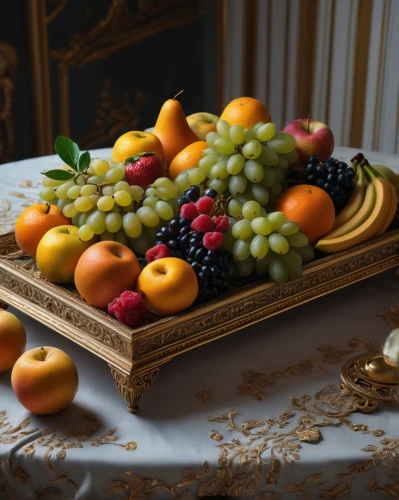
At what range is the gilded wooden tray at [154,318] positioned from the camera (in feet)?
3.15

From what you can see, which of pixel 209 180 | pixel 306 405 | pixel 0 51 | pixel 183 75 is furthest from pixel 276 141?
pixel 183 75

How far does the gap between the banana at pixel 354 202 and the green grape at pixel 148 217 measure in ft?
1.10

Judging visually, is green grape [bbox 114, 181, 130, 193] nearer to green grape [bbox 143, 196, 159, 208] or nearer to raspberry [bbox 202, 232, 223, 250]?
green grape [bbox 143, 196, 159, 208]

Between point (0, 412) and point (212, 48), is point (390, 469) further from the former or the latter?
point (212, 48)

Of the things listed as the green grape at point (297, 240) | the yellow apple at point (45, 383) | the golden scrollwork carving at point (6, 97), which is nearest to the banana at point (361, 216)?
the green grape at point (297, 240)

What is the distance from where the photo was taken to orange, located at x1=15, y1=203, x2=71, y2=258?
47.4 inches

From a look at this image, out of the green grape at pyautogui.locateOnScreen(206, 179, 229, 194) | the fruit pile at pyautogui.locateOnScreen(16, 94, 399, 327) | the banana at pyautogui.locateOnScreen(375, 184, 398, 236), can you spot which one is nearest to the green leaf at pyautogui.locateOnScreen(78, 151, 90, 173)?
the fruit pile at pyautogui.locateOnScreen(16, 94, 399, 327)

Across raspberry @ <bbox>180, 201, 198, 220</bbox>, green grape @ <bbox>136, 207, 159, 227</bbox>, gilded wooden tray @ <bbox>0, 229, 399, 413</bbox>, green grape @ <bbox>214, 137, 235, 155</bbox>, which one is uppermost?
green grape @ <bbox>214, 137, 235, 155</bbox>

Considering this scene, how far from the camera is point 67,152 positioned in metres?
1.25

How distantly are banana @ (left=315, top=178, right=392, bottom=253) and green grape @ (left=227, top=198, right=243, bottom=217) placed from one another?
15 centimetres

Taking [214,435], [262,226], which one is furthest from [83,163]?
[214,435]

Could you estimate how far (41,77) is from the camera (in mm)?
3100

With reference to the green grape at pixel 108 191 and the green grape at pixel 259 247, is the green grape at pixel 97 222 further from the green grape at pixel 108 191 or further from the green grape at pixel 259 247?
the green grape at pixel 259 247

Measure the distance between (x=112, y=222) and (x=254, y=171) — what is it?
25 cm
